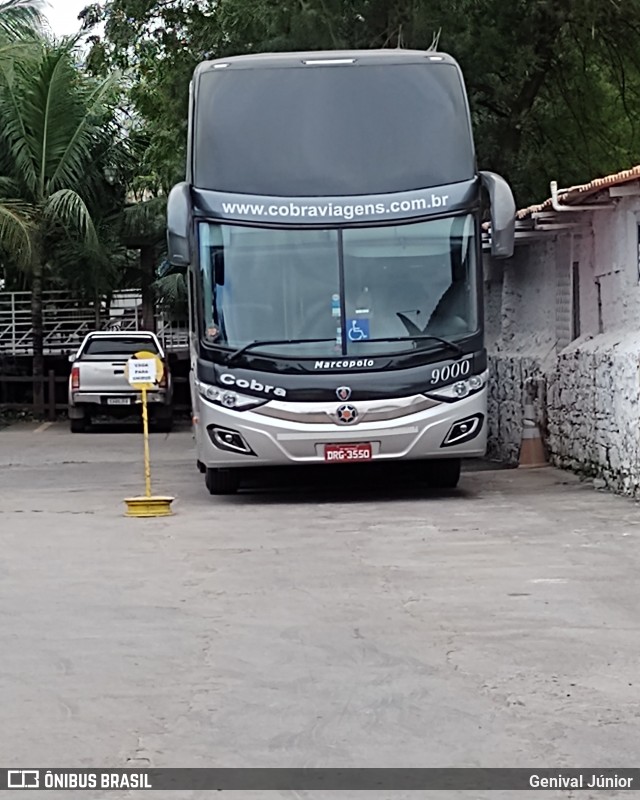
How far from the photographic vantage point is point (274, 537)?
501 inches

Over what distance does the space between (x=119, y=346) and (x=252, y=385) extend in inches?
567

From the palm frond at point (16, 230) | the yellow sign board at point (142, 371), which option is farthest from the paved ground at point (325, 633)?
the palm frond at point (16, 230)

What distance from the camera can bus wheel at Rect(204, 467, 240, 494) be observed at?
15836 millimetres

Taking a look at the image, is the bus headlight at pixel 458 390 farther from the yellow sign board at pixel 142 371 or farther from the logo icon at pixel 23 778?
the logo icon at pixel 23 778

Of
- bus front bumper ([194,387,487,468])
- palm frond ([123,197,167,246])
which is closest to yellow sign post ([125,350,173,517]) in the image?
bus front bumper ([194,387,487,468])

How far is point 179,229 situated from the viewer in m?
14.5

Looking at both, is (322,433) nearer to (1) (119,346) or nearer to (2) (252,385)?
(2) (252,385)

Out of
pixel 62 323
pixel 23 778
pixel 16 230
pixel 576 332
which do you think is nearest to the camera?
pixel 23 778

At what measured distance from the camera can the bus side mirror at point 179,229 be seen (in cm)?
1452

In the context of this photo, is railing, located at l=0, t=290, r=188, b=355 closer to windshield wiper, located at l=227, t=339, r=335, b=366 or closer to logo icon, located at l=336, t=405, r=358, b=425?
windshield wiper, located at l=227, t=339, r=335, b=366

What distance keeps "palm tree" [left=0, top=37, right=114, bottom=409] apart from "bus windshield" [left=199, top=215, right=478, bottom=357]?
49.0 ft

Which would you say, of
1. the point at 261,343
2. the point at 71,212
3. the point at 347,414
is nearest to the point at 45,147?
the point at 71,212

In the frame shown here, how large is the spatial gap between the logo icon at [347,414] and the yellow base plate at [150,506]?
176cm

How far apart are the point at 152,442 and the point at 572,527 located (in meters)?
13.6
